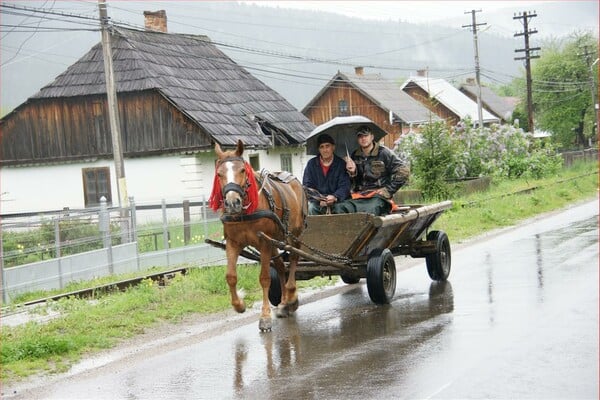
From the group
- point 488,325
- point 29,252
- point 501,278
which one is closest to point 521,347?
point 488,325

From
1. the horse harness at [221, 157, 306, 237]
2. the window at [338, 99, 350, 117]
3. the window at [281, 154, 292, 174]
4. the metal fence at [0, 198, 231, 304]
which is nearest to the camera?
the horse harness at [221, 157, 306, 237]

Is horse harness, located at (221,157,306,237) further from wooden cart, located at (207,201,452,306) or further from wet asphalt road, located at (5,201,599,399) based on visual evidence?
wet asphalt road, located at (5,201,599,399)

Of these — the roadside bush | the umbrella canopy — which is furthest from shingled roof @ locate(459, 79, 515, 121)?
the umbrella canopy

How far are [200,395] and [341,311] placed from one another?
4324 mm

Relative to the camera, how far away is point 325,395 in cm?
775

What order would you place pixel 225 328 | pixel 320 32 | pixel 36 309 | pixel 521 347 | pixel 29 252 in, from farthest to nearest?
1. pixel 320 32
2. pixel 29 252
3. pixel 36 309
4. pixel 225 328
5. pixel 521 347

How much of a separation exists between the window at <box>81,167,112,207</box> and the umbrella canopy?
25.8 metres

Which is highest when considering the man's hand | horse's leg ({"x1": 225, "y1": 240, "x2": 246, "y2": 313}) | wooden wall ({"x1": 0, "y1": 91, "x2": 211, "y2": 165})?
wooden wall ({"x1": 0, "y1": 91, "x2": 211, "y2": 165})

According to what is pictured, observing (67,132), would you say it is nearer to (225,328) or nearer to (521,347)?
(225,328)

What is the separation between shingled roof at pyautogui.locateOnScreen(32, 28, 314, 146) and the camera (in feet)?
123

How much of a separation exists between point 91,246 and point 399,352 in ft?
35.5

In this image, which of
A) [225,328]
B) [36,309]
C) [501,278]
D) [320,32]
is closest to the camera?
[225,328]

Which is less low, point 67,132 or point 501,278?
point 67,132

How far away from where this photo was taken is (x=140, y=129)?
37938 mm
